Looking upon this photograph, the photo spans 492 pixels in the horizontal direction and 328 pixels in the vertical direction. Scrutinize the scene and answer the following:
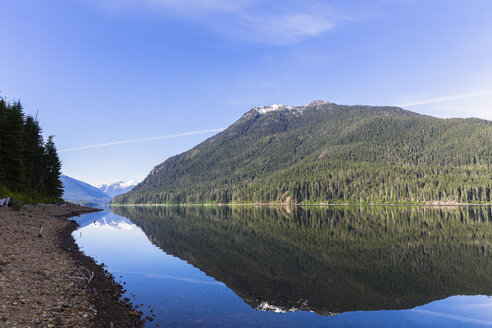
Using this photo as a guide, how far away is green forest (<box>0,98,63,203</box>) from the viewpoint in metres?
67.2

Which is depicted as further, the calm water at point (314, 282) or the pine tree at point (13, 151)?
the pine tree at point (13, 151)

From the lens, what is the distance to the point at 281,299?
19.8 meters

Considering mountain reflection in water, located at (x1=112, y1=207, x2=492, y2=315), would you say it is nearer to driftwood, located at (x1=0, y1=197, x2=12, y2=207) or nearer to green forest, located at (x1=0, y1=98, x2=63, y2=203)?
driftwood, located at (x1=0, y1=197, x2=12, y2=207)

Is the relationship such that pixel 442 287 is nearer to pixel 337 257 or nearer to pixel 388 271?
pixel 388 271

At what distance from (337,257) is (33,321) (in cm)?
2776

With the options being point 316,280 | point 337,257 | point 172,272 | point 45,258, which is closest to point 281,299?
point 316,280

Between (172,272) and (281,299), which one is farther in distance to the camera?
(172,272)

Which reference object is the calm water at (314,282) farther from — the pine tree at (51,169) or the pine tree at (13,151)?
the pine tree at (51,169)

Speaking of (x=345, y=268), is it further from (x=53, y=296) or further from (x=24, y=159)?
(x=24, y=159)

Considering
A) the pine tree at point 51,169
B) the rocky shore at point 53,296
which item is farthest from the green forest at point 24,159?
the rocky shore at point 53,296

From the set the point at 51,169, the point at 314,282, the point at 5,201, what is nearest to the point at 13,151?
the point at 5,201

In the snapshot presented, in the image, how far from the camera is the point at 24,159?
76.0 metres

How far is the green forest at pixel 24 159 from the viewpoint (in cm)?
6719

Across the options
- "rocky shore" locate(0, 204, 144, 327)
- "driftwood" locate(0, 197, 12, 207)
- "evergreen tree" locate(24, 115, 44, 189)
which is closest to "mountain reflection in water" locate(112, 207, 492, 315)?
"rocky shore" locate(0, 204, 144, 327)
